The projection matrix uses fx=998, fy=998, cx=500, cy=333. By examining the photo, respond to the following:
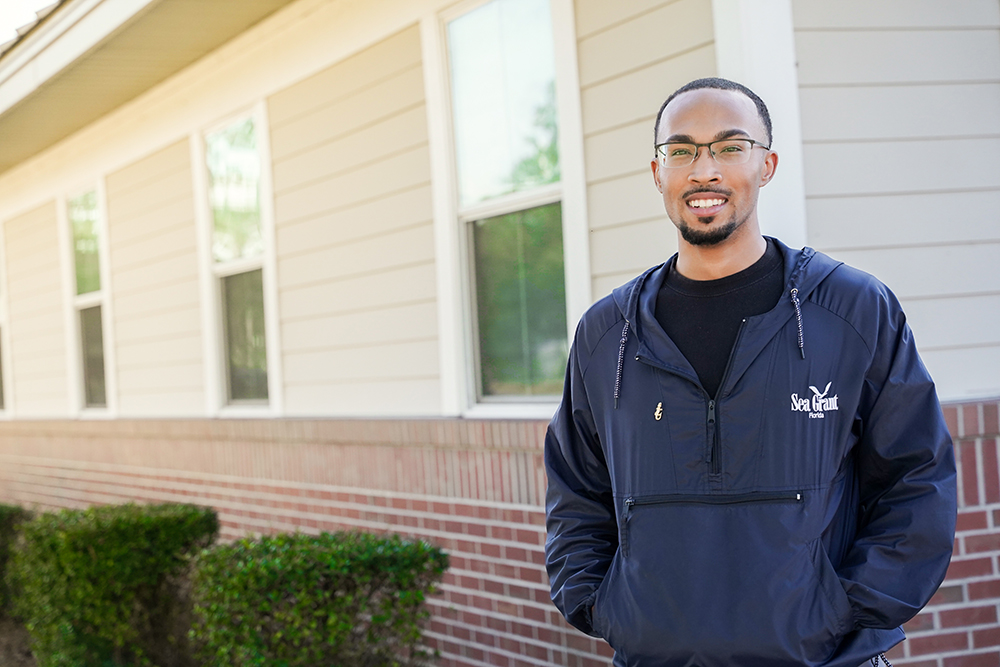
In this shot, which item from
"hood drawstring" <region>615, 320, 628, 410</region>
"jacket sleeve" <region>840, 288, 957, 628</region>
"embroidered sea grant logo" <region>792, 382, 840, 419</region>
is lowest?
"jacket sleeve" <region>840, 288, 957, 628</region>

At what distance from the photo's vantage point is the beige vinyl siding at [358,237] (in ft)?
17.1

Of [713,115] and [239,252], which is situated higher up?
[239,252]

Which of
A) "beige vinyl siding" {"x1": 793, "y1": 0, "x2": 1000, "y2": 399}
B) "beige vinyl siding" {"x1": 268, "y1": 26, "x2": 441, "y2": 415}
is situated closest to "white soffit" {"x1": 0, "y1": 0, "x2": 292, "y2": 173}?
"beige vinyl siding" {"x1": 268, "y1": 26, "x2": 441, "y2": 415}

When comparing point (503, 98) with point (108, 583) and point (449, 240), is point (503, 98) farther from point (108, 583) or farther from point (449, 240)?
point (108, 583)

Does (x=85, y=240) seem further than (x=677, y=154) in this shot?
Yes

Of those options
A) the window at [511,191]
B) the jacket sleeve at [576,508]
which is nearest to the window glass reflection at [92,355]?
the window at [511,191]

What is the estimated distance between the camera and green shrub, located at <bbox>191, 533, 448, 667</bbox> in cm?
425

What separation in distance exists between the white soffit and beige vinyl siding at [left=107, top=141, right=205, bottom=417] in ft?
1.91

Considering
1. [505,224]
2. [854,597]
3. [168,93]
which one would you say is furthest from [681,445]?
[168,93]

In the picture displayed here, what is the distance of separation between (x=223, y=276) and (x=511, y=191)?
2.99 m

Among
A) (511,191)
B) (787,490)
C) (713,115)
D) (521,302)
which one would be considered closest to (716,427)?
(787,490)

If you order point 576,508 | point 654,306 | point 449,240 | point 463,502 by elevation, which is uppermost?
point 449,240

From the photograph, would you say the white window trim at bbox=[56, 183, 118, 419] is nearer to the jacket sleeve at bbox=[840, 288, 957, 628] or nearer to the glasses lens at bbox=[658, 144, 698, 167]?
the glasses lens at bbox=[658, 144, 698, 167]

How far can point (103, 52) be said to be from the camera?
646 cm
